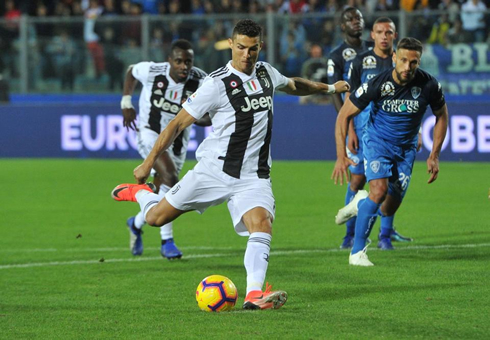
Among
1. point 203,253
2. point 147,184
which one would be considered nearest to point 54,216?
point 203,253

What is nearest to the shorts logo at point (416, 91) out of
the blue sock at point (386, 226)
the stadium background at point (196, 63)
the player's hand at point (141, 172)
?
the blue sock at point (386, 226)

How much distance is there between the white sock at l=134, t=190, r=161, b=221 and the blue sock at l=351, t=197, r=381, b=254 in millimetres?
A: 2003

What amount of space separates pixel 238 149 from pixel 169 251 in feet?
8.92

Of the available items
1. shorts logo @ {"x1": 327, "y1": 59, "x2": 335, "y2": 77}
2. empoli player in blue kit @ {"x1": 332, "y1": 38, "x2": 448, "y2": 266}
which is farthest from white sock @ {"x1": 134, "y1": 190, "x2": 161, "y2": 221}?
shorts logo @ {"x1": 327, "y1": 59, "x2": 335, "y2": 77}

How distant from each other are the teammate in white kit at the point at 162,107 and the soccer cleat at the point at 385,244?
6.86 feet

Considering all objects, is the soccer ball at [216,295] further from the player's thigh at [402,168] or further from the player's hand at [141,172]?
the player's thigh at [402,168]

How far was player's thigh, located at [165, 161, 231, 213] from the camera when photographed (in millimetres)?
7090

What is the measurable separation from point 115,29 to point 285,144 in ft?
15.3

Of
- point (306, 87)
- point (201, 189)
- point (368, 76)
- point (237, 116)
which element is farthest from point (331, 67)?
point (201, 189)

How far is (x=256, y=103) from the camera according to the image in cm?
702

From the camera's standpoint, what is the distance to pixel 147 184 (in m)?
7.82

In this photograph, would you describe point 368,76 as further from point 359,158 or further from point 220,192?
point 220,192

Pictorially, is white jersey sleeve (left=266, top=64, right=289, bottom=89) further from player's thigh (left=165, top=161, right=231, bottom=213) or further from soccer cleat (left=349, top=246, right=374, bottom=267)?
soccer cleat (left=349, top=246, right=374, bottom=267)

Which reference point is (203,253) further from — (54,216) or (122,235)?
(54,216)
